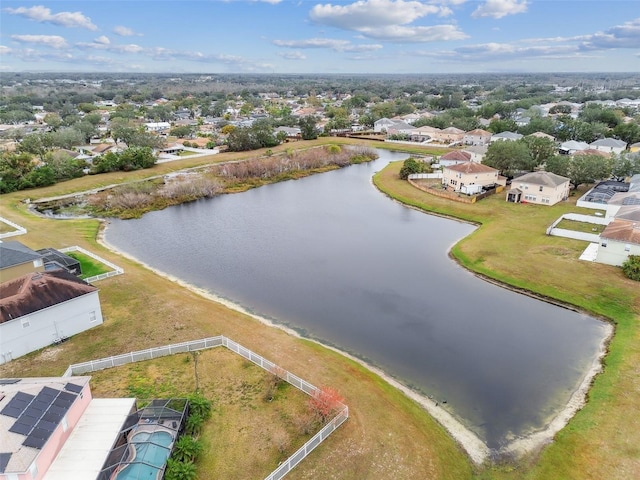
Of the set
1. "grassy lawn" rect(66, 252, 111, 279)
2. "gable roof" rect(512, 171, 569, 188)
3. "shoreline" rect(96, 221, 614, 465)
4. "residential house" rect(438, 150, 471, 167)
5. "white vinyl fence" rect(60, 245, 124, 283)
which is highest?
"gable roof" rect(512, 171, 569, 188)

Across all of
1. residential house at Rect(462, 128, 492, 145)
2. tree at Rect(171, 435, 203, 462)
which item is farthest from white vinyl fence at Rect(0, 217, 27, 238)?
residential house at Rect(462, 128, 492, 145)

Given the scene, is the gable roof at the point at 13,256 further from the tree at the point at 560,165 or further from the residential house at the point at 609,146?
the residential house at the point at 609,146

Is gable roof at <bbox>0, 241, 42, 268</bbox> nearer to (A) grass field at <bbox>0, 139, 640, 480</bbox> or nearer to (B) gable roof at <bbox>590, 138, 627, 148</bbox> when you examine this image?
(A) grass field at <bbox>0, 139, 640, 480</bbox>

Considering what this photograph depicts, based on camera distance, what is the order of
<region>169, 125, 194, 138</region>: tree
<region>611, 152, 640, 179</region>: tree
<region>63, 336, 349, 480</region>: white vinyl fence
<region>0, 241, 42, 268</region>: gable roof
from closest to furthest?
<region>63, 336, 349, 480</region>: white vinyl fence → <region>0, 241, 42, 268</region>: gable roof → <region>611, 152, 640, 179</region>: tree → <region>169, 125, 194, 138</region>: tree

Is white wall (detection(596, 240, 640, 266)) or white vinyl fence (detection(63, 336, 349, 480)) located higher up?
white wall (detection(596, 240, 640, 266))

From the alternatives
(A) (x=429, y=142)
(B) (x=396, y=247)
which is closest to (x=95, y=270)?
(B) (x=396, y=247)

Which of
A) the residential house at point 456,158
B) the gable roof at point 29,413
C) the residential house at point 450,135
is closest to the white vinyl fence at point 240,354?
the gable roof at point 29,413

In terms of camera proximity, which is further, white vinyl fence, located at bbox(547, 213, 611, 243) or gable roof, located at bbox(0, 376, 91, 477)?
white vinyl fence, located at bbox(547, 213, 611, 243)

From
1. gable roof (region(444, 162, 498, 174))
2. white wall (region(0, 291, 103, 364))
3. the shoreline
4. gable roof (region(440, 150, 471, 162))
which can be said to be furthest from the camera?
gable roof (region(440, 150, 471, 162))
